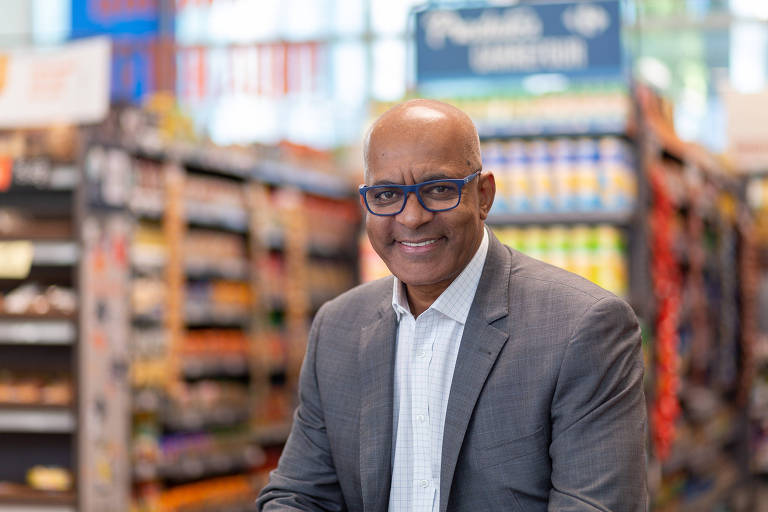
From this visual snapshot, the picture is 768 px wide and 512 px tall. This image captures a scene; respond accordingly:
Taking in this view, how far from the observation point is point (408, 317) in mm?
1962

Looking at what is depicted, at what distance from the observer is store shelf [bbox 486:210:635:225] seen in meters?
5.27

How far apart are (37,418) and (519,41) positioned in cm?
326

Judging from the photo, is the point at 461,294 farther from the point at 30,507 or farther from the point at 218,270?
the point at 218,270

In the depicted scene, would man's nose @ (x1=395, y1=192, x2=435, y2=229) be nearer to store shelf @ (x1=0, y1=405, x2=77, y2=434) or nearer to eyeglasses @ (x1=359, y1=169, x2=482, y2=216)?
eyeglasses @ (x1=359, y1=169, x2=482, y2=216)

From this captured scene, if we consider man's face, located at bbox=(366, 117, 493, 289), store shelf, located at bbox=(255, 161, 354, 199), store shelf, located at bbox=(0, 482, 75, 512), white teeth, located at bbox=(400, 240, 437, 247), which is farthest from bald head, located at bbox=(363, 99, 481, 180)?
store shelf, located at bbox=(255, 161, 354, 199)

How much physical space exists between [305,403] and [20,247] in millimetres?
3419

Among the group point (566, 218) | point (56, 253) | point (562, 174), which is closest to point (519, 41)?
point (562, 174)

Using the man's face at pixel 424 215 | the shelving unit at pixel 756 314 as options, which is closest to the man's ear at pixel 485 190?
the man's face at pixel 424 215

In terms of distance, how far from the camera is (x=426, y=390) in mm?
1880

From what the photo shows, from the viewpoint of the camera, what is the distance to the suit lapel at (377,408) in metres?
1.87

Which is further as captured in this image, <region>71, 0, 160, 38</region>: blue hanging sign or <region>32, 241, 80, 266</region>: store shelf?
<region>71, 0, 160, 38</region>: blue hanging sign

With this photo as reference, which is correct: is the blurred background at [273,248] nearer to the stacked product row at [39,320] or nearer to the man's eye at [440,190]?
the stacked product row at [39,320]

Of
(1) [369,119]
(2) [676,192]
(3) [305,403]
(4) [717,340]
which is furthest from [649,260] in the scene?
(3) [305,403]

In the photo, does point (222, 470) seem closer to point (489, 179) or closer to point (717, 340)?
point (717, 340)
